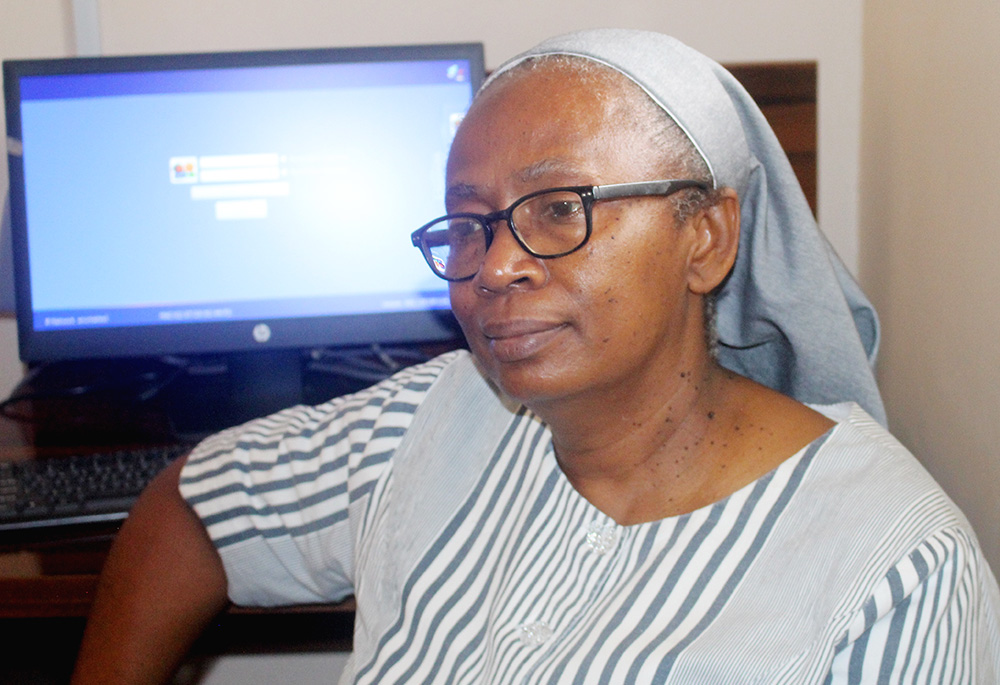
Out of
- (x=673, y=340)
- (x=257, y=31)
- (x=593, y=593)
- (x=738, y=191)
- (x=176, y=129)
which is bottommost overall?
(x=593, y=593)

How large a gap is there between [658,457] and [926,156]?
0.63 metres

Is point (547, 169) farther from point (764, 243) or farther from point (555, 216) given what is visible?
point (764, 243)

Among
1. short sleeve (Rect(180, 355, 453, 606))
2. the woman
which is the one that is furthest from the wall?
short sleeve (Rect(180, 355, 453, 606))

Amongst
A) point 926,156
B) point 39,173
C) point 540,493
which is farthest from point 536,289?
point 39,173

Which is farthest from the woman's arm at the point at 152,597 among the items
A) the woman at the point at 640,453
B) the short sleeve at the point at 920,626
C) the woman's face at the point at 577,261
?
the short sleeve at the point at 920,626

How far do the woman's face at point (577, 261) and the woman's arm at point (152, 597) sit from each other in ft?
1.59

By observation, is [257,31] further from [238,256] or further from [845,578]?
[845,578]

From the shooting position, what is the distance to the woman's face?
802 millimetres

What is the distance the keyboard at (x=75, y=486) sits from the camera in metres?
1.13

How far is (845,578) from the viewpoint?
2.37 ft

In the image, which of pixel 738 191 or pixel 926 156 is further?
pixel 926 156

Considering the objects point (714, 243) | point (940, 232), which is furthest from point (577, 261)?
point (940, 232)

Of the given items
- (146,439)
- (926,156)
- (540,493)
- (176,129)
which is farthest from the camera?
(176,129)

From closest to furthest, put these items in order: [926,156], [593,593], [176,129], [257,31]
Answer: [593,593], [926,156], [176,129], [257,31]
